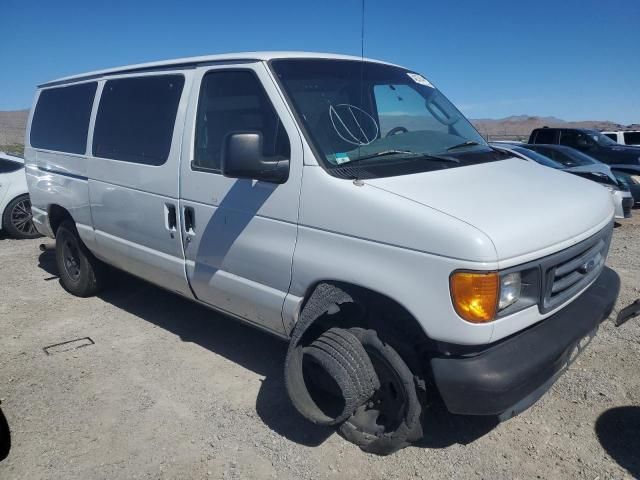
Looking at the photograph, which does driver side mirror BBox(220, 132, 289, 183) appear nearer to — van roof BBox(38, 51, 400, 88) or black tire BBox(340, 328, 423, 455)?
van roof BBox(38, 51, 400, 88)

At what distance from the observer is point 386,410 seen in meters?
3.03

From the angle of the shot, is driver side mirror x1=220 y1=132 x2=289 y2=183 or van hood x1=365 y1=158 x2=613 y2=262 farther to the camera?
driver side mirror x1=220 y1=132 x2=289 y2=183

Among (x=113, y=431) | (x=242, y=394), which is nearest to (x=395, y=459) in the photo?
(x=242, y=394)

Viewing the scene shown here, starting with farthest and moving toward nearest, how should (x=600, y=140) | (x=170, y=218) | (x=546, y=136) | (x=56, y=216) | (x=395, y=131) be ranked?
(x=546, y=136) < (x=600, y=140) < (x=56, y=216) < (x=170, y=218) < (x=395, y=131)

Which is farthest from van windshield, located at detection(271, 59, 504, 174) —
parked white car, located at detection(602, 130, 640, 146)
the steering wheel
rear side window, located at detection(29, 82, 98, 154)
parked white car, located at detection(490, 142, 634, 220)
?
parked white car, located at detection(602, 130, 640, 146)

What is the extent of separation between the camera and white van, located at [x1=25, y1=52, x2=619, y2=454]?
99.0 inches

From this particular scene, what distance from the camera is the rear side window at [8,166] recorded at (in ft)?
28.9

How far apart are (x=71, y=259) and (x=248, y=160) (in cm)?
364

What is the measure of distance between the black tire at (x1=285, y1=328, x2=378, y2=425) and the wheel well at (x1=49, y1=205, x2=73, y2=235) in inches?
135

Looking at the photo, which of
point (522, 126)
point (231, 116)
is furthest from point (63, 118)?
point (522, 126)

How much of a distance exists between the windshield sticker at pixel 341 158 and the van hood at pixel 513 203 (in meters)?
0.30

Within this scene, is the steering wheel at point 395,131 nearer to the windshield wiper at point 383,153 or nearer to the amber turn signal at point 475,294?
the windshield wiper at point 383,153

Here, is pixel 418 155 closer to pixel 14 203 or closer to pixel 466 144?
pixel 466 144

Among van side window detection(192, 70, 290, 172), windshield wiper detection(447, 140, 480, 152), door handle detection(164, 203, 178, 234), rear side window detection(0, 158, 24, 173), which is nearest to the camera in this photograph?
van side window detection(192, 70, 290, 172)
